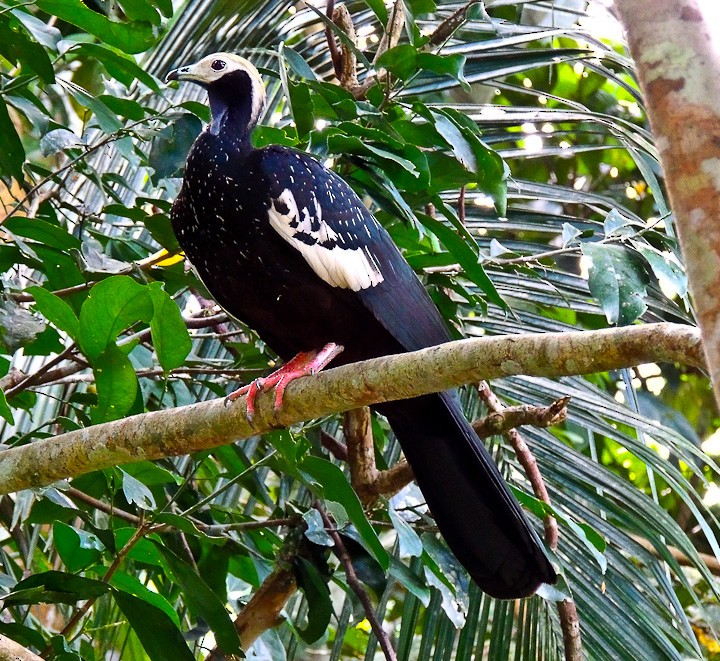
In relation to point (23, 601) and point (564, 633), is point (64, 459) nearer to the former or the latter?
point (23, 601)

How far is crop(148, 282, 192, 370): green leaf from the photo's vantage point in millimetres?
2012

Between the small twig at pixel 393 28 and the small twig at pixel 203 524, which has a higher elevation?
the small twig at pixel 393 28

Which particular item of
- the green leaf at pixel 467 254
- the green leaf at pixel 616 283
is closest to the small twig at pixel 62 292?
the green leaf at pixel 467 254

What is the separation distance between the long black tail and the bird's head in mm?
954

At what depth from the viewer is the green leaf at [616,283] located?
6.85ft

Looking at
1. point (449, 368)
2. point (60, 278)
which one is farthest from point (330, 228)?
point (449, 368)

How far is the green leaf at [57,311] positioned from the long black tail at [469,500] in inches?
32.1

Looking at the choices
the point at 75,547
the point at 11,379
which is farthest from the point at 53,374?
the point at 75,547

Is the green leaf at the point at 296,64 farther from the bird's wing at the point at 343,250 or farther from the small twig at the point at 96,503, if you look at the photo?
the small twig at the point at 96,503

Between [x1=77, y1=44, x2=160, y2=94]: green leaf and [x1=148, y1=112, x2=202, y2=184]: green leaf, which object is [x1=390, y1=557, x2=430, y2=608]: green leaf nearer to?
[x1=148, y1=112, x2=202, y2=184]: green leaf

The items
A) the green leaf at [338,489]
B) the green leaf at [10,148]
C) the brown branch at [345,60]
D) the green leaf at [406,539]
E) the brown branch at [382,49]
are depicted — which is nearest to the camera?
the green leaf at [338,489]

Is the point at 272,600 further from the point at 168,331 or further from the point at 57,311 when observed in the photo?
the point at 57,311

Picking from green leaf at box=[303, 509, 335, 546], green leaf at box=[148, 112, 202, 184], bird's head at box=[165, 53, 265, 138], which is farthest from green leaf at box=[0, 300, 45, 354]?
bird's head at box=[165, 53, 265, 138]

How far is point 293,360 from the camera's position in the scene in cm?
252
